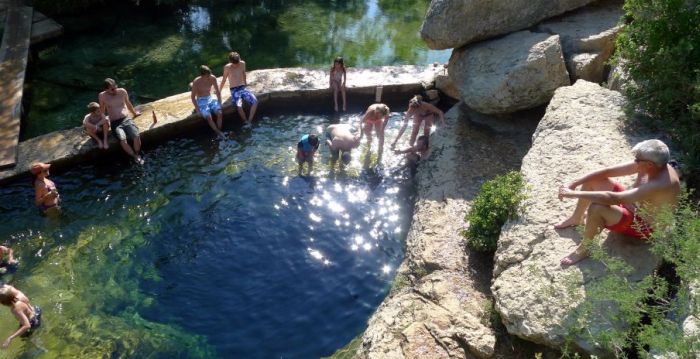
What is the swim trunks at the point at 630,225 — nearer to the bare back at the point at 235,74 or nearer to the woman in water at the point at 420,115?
the woman in water at the point at 420,115

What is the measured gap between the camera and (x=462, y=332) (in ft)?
20.4

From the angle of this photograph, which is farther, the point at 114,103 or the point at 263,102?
the point at 263,102

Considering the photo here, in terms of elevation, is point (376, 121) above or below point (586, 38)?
below

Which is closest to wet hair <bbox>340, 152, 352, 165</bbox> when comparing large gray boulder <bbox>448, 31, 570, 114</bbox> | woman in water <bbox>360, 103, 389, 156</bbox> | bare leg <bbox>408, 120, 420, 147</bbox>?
woman in water <bbox>360, 103, 389, 156</bbox>

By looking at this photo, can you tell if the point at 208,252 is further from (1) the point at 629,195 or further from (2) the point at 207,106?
(1) the point at 629,195

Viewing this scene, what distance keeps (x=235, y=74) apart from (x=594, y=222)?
28.5 ft

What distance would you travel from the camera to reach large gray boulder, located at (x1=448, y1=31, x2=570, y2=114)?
31.8 feet

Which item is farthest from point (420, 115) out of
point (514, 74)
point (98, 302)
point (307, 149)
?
point (98, 302)

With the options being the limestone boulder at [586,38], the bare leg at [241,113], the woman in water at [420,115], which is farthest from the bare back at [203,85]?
the limestone boulder at [586,38]

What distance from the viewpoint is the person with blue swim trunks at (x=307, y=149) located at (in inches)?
400

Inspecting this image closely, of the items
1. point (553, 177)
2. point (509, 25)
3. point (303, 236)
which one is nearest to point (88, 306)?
point (303, 236)

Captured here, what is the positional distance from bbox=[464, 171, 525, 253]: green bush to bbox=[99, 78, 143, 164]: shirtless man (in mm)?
7084

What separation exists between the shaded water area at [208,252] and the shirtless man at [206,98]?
652 mm

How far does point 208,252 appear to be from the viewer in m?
8.52
